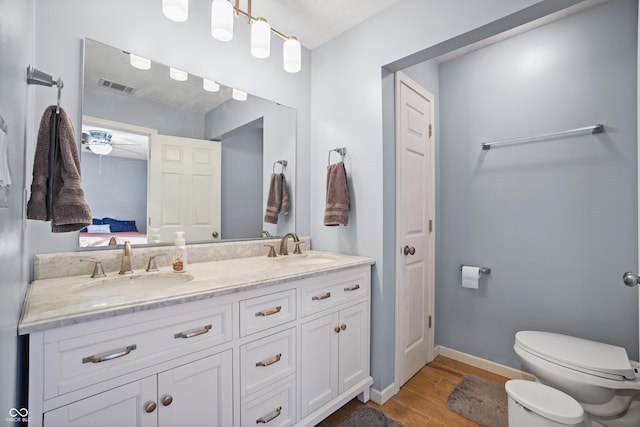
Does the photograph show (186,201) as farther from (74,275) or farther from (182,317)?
(182,317)

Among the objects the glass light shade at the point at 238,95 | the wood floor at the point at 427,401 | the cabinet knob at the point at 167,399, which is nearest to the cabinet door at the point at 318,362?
the wood floor at the point at 427,401

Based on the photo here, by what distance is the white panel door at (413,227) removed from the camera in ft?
6.64

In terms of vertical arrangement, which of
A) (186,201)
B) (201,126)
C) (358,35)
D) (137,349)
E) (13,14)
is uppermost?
(358,35)

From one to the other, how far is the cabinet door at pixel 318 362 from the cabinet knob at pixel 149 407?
2.22ft

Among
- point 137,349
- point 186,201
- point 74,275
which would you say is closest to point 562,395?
point 137,349

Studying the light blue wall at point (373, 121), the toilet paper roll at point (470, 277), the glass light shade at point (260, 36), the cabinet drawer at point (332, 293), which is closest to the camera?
the cabinet drawer at point (332, 293)

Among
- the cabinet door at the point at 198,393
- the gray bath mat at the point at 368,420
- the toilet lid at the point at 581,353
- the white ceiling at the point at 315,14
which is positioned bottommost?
the gray bath mat at the point at 368,420

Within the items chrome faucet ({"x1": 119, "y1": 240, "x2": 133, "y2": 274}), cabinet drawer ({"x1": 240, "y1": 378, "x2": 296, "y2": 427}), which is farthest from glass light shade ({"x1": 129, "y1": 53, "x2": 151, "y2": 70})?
cabinet drawer ({"x1": 240, "y1": 378, "x2": 296, "y2": 427})

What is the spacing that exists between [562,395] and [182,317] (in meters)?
1.79

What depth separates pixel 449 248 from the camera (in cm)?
254

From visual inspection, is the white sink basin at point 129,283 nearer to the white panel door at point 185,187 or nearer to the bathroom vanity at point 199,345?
the bathroom vanity at point 199,345

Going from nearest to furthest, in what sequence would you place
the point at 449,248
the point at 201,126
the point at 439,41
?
the point at 439,41
the point at 201,126
the point at 449,248

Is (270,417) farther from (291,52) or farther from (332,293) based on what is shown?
(291,52)

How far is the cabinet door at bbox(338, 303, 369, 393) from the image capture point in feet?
5.55
